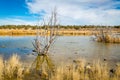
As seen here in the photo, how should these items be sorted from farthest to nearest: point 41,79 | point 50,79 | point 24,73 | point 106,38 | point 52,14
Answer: point 106,38, point 52,14, point 24,73, point 41,79, point 50,79

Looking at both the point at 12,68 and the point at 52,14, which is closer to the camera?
the point at 12,68

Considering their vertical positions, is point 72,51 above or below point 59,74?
below

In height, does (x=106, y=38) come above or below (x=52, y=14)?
below

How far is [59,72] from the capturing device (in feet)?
31.2

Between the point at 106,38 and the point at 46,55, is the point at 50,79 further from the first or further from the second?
the point at 106,38

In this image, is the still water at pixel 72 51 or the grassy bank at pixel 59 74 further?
the still water at pixel 72 51

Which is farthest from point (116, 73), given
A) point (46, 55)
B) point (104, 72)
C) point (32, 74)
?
point (46, 55)

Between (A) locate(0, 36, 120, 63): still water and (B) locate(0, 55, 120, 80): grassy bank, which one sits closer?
(B) locate(0, 55, 120, 80): grassy bank

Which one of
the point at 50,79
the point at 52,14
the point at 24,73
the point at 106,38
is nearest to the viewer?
the point at 50,79

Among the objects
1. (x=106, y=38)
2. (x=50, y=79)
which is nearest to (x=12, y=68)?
(x=50, y=79)

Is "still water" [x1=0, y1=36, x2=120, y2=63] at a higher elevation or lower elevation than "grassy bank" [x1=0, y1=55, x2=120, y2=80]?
lower

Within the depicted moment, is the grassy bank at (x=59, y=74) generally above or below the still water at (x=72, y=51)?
above

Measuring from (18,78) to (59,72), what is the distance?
1.79 metres

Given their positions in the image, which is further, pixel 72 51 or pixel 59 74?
pixel 72 51
